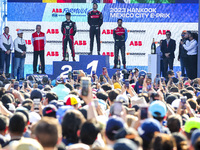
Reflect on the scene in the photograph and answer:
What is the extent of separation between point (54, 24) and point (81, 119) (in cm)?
1603

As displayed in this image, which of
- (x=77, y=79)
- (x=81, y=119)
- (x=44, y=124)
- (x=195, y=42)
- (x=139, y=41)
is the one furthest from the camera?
(x=139, y=41)

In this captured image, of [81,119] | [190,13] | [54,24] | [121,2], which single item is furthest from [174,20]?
[81,119]

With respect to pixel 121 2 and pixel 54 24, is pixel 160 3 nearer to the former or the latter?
pixel 121 2

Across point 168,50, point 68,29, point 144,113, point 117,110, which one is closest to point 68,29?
point 68,29

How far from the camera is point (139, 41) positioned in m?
A: 20.7

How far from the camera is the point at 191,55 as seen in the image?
18.0 metres

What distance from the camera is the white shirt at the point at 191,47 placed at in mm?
17856

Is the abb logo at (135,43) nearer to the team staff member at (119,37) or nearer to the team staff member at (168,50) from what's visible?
the team staff member at (119,37)

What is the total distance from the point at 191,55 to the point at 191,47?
0.97 feet

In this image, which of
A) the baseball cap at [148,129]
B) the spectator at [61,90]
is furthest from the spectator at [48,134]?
the spectator at [61,90]

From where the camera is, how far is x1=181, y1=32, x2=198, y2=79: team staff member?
17.9 meters

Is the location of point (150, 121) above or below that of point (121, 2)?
below

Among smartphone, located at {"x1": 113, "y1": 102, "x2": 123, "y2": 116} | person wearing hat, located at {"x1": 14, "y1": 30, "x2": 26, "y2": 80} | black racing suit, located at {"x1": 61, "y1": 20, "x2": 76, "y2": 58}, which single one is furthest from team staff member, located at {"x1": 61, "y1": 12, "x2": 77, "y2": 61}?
smartphone, located at {"x1": 113, "y1": 102, "x2": 123, "y2": 116}

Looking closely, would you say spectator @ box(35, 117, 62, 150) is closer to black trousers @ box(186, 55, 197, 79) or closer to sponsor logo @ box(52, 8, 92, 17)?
black trousers @ box(186, 55, 197, 79)
